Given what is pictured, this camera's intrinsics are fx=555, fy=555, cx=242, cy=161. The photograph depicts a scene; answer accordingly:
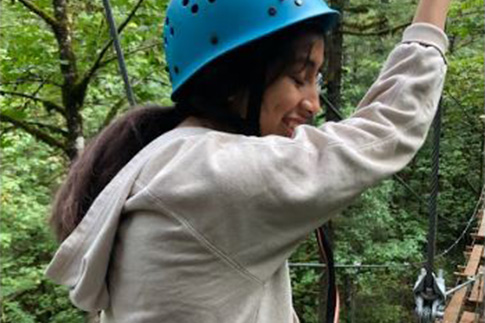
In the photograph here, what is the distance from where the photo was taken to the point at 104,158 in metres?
0.64

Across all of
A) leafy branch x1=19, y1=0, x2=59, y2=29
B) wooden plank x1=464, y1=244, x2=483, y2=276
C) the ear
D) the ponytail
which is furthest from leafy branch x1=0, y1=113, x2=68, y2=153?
wooden plank x1=464, y1=244, x2=483, y2=276

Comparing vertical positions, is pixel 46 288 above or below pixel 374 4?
below

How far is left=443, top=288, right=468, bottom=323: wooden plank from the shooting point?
9.96 ft

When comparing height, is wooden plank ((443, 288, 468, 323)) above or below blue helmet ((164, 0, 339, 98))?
below

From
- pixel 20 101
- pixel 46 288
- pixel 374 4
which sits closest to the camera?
pixel 20 101

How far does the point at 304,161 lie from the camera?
1.65 feet

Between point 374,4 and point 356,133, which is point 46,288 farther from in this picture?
point 356,133

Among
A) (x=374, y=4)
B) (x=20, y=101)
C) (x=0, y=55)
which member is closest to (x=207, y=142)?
(x=0, y=55)

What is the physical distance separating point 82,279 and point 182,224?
0.44ft

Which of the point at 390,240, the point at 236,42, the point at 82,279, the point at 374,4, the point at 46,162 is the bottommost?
the point at 390,240

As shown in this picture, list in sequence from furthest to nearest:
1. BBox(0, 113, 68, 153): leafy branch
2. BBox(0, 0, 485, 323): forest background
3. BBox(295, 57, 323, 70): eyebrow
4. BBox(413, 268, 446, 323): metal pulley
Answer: BBox(0, 113, 68, 153): leafy branch
BBox(0, 0, 485, 323): forest background
BBox(413, 268, 446, 323): metal pulley
BBox(295, 57, 323, 70): eyebrow

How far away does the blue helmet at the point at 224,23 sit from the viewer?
59 centimetres

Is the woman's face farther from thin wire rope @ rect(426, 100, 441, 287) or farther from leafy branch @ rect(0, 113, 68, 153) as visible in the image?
leafy branch @ rect(0, 113, 68, 153)

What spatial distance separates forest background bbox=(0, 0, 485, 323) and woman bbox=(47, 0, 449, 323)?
0.42 metres
